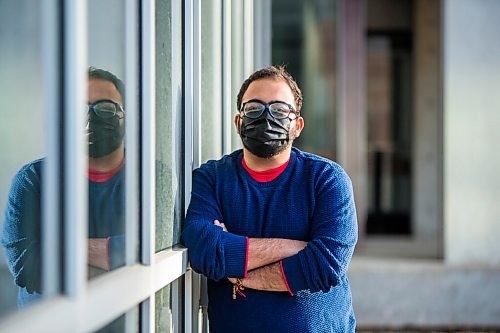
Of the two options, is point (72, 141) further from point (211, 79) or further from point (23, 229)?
point (211, 79)

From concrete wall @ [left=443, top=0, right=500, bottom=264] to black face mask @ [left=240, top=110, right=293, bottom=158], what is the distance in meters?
4.06

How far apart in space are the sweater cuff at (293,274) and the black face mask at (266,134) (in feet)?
1.20

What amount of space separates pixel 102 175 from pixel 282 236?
83 centimetres

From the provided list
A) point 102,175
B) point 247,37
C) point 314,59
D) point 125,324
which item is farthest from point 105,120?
point 314,59

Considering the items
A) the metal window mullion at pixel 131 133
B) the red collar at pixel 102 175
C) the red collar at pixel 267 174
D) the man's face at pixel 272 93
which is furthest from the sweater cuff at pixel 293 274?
the red collar at pixel 102 175

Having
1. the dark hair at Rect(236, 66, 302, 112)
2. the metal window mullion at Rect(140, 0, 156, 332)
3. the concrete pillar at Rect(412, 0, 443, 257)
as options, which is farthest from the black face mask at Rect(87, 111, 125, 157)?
the concrete pillar at Rect(412, 0, 443, 257)

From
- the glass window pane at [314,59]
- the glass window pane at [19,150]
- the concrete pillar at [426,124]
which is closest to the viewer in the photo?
the glass window pane at [19,150]

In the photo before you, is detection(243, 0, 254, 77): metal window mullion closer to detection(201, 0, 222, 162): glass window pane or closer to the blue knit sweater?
detection(201, 0, 222, 162): glass window pane

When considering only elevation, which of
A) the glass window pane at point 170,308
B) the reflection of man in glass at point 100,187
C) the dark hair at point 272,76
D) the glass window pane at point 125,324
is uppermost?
the dark hair at point 272,76

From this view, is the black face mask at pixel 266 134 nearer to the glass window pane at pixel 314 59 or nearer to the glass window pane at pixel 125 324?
the glass window pane at pixel 125 324

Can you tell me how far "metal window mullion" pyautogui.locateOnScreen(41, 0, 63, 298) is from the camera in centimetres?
154

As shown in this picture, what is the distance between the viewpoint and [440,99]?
664cm

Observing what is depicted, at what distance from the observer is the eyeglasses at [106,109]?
6.78 feet

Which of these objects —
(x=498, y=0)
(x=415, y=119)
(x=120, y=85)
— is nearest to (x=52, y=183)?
(x=120, y=85)
